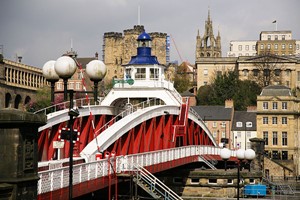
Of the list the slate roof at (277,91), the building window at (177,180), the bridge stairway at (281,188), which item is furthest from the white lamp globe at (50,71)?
the slate roof at (277,91)

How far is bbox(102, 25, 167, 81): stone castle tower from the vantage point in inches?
6348

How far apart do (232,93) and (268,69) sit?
67.9 feet

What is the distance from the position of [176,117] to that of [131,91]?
3.44 m

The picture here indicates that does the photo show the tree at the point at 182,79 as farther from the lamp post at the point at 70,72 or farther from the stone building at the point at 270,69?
the lamp post at the point at 70,72

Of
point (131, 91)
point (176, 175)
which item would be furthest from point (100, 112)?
point (176, 175)

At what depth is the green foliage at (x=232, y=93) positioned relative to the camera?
328 feet

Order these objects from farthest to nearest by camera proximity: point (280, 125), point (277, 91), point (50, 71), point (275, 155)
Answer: point (277, 91) < point (280, 125) < point (275, 155) < point (50, 71)

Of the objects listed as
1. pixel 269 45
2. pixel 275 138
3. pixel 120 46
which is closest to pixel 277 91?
pixel 275 138

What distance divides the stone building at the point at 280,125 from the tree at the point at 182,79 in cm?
5025

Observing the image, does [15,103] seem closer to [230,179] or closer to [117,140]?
[230,179]

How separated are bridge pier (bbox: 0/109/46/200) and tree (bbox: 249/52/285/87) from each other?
111m

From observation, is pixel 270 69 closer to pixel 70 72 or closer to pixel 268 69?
pixel 268 69

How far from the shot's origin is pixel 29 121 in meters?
10.6

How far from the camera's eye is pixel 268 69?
12100 cm
